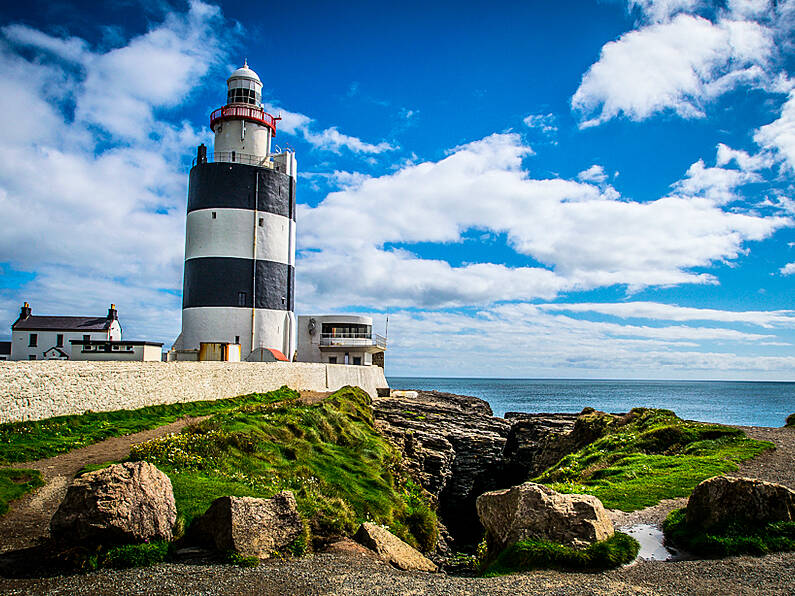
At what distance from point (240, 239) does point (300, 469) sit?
25579 millimetres

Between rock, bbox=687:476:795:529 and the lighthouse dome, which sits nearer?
rock, bbox=687:476:795:529

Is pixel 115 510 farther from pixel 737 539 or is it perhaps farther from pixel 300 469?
pixel 737 539

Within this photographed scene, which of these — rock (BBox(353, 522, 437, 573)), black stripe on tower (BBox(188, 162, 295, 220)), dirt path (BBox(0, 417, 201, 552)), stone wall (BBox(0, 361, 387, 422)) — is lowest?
rock (BBox(353, 522, 437, 573))

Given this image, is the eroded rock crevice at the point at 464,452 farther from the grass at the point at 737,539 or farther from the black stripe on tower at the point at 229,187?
the black stripe on tower at the point at 229,187

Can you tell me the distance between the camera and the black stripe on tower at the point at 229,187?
37000mm

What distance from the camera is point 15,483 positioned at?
1006 cm

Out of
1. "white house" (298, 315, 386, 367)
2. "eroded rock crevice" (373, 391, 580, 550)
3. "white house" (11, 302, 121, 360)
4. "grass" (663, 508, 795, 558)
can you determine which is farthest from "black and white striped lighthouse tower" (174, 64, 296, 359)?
"grass" (663, 508, 795, 558)

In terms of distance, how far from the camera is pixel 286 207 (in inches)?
1550

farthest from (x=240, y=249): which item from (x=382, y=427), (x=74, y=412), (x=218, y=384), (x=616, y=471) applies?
(x=616, y=471)

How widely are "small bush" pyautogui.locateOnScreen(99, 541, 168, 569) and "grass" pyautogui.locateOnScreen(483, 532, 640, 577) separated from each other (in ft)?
14.7

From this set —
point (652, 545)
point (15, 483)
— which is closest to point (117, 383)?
point (15, 483)

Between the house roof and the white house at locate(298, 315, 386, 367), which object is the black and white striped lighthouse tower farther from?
the house roof

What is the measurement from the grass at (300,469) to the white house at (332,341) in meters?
25.1

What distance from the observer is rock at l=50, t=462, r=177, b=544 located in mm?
7277
